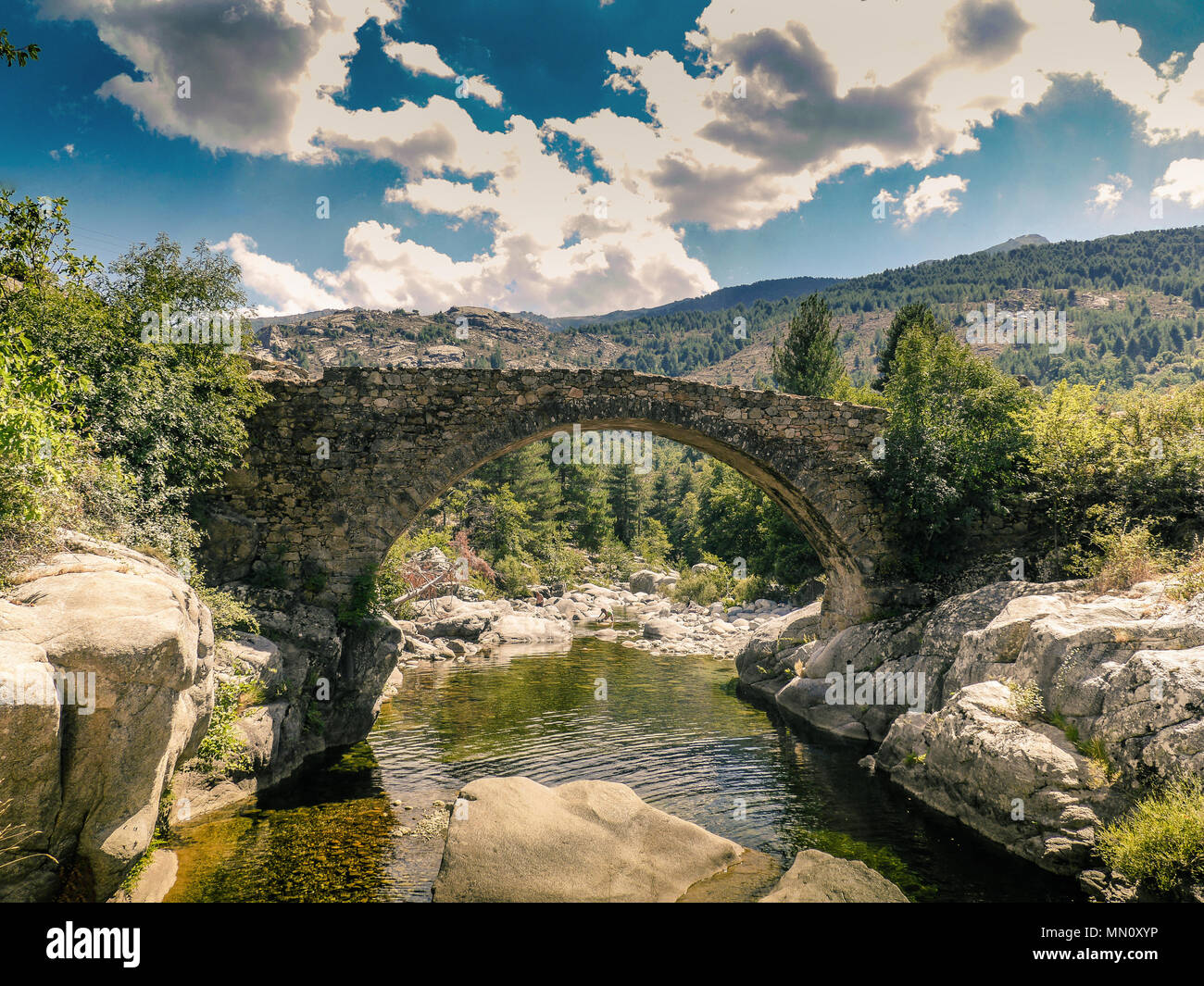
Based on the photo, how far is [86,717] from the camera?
15.0ft

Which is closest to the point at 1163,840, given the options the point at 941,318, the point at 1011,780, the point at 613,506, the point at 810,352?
the point at 1011,780

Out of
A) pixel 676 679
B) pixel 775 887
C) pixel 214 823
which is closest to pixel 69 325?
pixel 214 823

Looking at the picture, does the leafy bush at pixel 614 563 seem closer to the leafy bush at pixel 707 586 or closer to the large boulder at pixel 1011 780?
the leafy bush at pixel 707 586

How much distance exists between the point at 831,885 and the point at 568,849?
249 cm

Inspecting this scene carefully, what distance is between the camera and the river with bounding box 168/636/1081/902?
21.9 ft

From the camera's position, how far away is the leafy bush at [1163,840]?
543 centimetres

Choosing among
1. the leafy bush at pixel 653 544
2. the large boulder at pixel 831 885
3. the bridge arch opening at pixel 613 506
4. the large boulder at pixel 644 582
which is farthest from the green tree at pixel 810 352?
the large boulder at pixel 831 885

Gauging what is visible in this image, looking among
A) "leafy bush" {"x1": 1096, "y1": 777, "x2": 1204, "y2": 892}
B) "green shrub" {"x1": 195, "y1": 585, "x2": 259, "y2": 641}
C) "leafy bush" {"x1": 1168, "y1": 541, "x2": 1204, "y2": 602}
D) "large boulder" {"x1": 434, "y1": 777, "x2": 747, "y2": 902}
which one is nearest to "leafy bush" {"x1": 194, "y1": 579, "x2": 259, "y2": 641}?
"green shrub" {"x1": 195, "y1": 585, "x2": 259, "y2": 641}

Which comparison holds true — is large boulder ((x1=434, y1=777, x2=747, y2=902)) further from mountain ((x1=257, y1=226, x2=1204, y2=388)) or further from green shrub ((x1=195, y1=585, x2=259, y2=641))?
mountain ((x1=257, y1=226, x2=1204, y2=388))

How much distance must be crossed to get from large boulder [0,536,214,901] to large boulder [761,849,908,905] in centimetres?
527

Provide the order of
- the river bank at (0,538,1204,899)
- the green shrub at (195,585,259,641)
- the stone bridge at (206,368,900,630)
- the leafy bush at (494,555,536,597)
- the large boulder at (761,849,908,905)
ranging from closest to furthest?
the river bank at (0,538,1204,899) → the large boulder at (761,849,908,905) → the green shrub at (195,585,259,641) → the stone bridge at (206,368,900,630) → the leafy bush at (494,555,536,597)

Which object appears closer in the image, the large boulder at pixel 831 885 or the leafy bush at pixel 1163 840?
the leafy bush at pixel 1163 840

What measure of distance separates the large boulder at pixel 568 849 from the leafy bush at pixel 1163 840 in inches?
142

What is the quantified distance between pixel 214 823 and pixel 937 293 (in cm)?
15308
